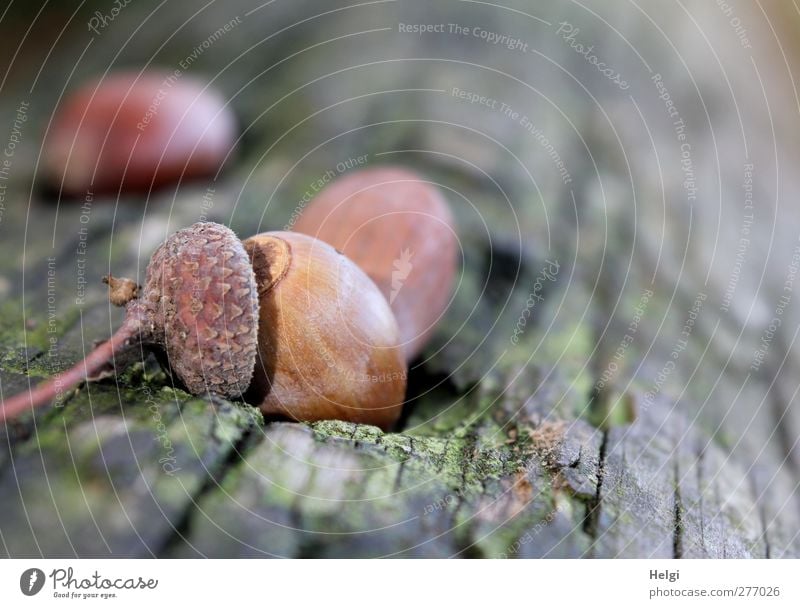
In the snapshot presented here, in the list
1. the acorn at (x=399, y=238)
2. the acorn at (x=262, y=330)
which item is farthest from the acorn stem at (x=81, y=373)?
the acorn at (x=399, y=238)

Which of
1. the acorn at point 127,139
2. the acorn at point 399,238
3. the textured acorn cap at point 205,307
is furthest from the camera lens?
the acorn at point 127,139

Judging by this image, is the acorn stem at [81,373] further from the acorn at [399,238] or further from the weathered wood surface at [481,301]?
the acorn at [399,238]

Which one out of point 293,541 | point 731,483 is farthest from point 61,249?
point 731,483

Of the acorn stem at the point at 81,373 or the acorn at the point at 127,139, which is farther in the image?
the acorn at the point at 127,139

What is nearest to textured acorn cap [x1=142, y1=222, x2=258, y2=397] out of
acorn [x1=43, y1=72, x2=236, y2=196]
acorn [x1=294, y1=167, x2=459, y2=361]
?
acorn [x1=294, y1=167, x2=459, y2=361]

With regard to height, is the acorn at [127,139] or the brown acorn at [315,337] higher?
the acorn at [127,139]

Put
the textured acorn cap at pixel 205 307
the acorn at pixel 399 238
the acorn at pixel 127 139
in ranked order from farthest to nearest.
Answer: the acorn at pixel 127 139, the acorn at pixel 399 238, the textured acorn cap at pixel 205 307

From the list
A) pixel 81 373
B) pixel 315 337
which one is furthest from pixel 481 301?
Result: pixel 81 373

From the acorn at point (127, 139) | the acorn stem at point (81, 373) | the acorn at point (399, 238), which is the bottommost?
the acorn stem at point (81, 373)

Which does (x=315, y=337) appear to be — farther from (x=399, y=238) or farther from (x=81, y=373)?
(x=399, y=238)
